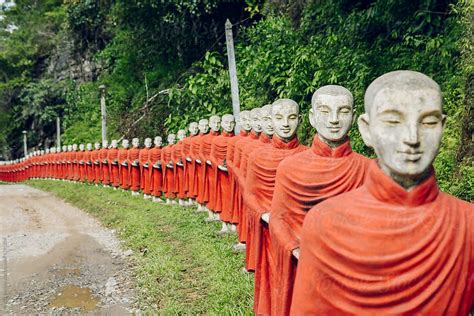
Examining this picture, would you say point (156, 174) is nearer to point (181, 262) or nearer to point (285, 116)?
point (181, 262)

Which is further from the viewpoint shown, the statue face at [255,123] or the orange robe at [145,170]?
the orange robe at [145,170]

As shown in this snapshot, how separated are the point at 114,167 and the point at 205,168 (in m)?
8.50

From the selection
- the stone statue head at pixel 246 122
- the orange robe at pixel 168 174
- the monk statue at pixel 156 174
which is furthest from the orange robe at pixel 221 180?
the monk statue at pixel 156 174

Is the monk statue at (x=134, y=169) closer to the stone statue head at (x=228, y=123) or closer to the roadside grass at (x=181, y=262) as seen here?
the roadside grass at (x=181, y=262)

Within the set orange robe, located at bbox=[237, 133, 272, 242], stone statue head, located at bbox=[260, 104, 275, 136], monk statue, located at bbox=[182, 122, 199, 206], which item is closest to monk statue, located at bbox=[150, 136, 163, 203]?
monk statue, located at bbox=[182, 122, 199, 206]

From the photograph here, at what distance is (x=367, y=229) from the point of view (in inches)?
93.7

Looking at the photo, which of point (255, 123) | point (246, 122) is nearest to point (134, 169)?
point (246, 122)

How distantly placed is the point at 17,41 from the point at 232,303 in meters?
39.1

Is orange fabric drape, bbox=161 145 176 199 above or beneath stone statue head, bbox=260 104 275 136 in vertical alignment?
beneath

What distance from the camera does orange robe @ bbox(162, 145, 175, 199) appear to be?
1460 centimetres

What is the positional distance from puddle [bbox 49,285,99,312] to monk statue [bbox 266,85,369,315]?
11.6 ft

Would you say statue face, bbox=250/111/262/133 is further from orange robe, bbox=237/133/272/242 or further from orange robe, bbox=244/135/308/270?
orange robe, bbox=244/135/308/270

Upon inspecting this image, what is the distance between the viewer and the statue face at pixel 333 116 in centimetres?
400

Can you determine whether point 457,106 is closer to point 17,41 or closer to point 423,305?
point 423,305
